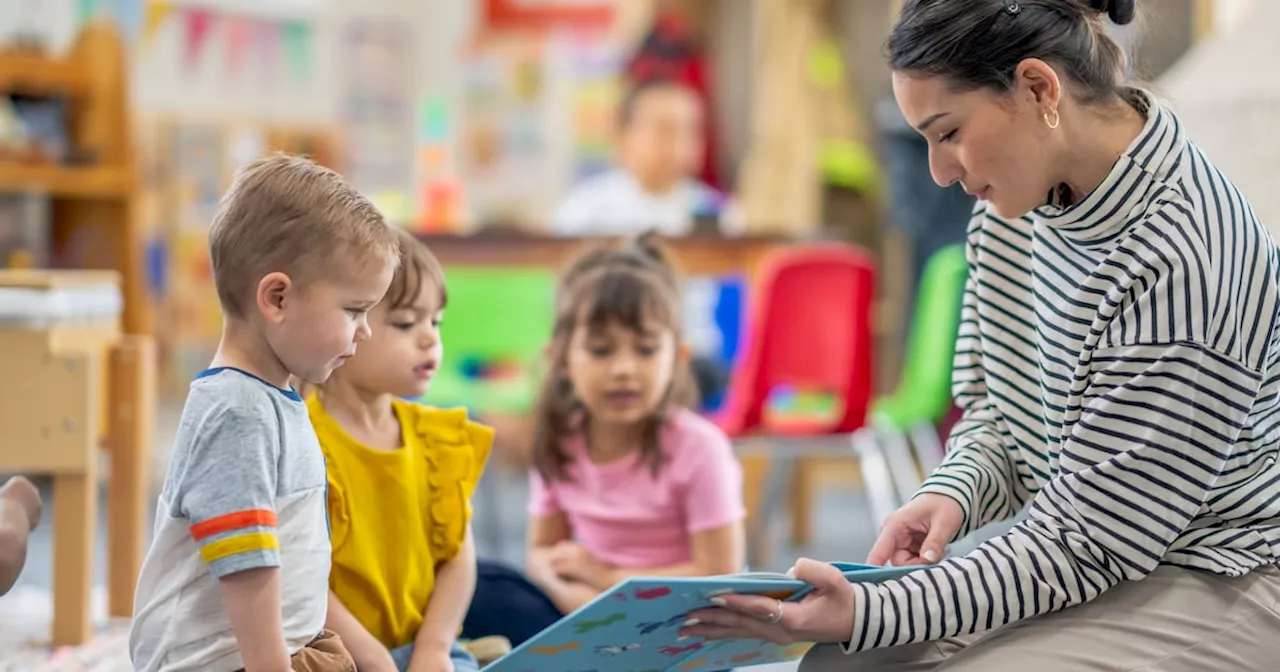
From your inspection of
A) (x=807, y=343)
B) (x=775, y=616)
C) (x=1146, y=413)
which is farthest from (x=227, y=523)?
(x=807, y=343)

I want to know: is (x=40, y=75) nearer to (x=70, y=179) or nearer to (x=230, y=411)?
(x=70, y=179)

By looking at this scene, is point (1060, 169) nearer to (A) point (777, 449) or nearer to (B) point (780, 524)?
(A) point (777, 449)

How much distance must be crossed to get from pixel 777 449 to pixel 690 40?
2.61 meters

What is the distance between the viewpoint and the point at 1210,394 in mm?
1129

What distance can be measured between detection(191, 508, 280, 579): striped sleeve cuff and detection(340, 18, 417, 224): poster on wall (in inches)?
183

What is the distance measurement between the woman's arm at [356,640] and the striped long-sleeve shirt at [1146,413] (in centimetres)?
43

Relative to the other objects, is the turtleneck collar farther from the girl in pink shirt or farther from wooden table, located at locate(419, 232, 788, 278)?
wooden table, located at locate(419, 232, 788, 278)

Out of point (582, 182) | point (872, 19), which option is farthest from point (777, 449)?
point (582, 182)

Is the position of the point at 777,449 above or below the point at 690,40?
below

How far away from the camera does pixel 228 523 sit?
1047mm

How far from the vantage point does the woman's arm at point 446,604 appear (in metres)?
1.35

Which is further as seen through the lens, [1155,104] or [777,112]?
[777,112]

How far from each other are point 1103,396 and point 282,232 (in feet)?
2.20

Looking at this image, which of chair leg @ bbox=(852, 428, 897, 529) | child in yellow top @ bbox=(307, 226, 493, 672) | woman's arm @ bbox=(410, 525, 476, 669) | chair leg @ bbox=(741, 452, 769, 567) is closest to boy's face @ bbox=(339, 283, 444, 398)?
child in yellow top @ bbox=(307, 226, 493, 672)
